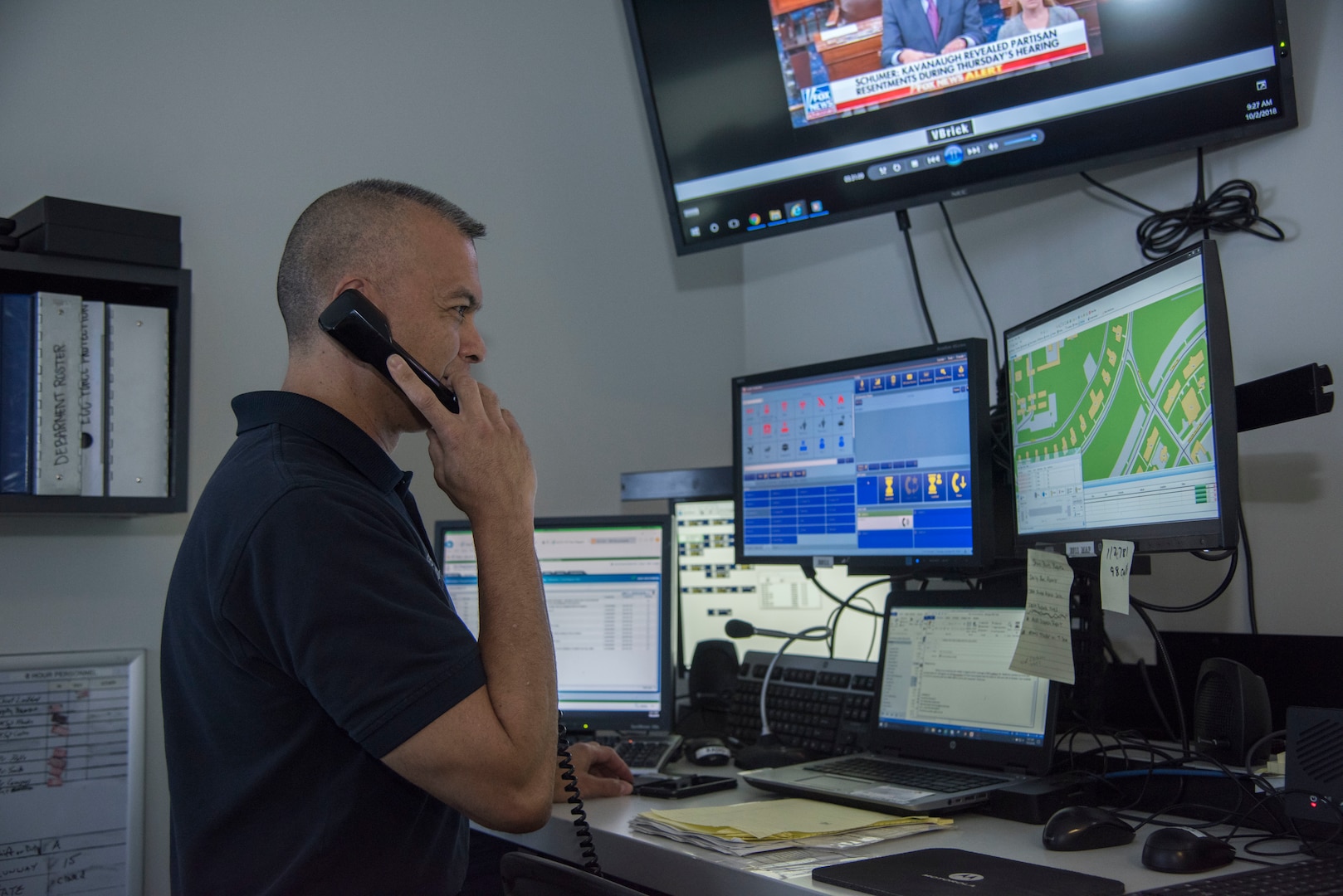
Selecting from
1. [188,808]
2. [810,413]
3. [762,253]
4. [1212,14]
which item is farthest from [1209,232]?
[188,808]

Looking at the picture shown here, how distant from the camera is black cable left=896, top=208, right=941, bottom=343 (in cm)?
212

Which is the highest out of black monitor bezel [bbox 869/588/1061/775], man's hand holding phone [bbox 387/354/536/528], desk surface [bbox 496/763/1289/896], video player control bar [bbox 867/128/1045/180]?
video player control bar [bbox 867/128/1045/180]

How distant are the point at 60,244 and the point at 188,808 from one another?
3.14 feet

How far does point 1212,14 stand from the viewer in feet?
5.31

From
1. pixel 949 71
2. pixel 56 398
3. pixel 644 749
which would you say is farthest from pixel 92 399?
pixel 949 71

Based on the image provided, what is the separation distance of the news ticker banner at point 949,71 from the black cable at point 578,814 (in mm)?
1301

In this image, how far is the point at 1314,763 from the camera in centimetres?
110

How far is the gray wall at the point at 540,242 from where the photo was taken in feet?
5.32

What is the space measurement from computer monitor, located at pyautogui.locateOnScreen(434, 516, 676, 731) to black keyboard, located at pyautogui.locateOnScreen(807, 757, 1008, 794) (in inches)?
17.2

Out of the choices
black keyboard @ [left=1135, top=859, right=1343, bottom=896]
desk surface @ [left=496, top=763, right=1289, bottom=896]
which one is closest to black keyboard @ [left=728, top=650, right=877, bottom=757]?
desk surface @ [left=496, top=763, right=1289, bottom=896]

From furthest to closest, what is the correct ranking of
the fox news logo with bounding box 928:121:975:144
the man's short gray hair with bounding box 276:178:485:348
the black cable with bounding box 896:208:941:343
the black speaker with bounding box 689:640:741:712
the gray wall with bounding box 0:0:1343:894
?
the black cable with bounding box 896:208:941:343 → the black speaker with bounding box 689:640:741:712 → the fox news logo with bounding box 928:121:975:144 → the gray wall with bounding box 0:0:1343:894 → the man's short gray hair with bounding box 276:178:485:348

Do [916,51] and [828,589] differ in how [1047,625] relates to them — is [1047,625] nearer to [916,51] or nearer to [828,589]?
[828,589]

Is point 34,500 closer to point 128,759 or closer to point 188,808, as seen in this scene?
point 128,759

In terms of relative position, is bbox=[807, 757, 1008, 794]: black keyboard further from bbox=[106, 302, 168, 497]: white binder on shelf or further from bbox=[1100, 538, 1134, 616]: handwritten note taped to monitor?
bbox=[106, 302, 168, 497]: white binder on shelf
